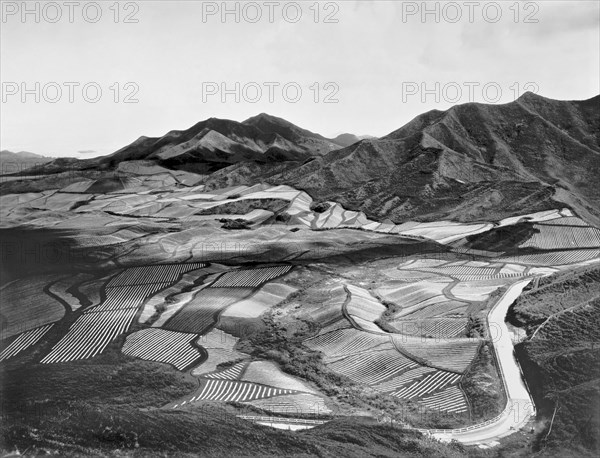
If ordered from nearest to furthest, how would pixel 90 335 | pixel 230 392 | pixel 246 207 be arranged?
1. pixel 230 392
2. pixel 90 335
3. pixel 246 207

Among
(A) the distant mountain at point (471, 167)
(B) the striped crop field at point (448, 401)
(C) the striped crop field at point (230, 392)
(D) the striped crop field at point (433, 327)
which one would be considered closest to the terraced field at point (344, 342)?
(D) the striped crop field at point (433, 327)

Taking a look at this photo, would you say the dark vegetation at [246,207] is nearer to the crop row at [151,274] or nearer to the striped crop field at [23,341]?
the crop row at [151,274]

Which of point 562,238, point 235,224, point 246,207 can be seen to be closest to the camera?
point 562,238

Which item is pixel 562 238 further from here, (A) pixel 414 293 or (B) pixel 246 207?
(B) pixel 246 207

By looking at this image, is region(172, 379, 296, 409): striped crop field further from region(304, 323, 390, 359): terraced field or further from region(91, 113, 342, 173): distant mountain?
region(91, 113, 342, 173): distant mountain

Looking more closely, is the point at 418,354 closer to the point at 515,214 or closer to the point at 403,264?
the point at 403,264

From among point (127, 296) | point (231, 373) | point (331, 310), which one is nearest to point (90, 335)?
point (127, 296)

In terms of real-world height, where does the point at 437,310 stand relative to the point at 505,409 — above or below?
above
